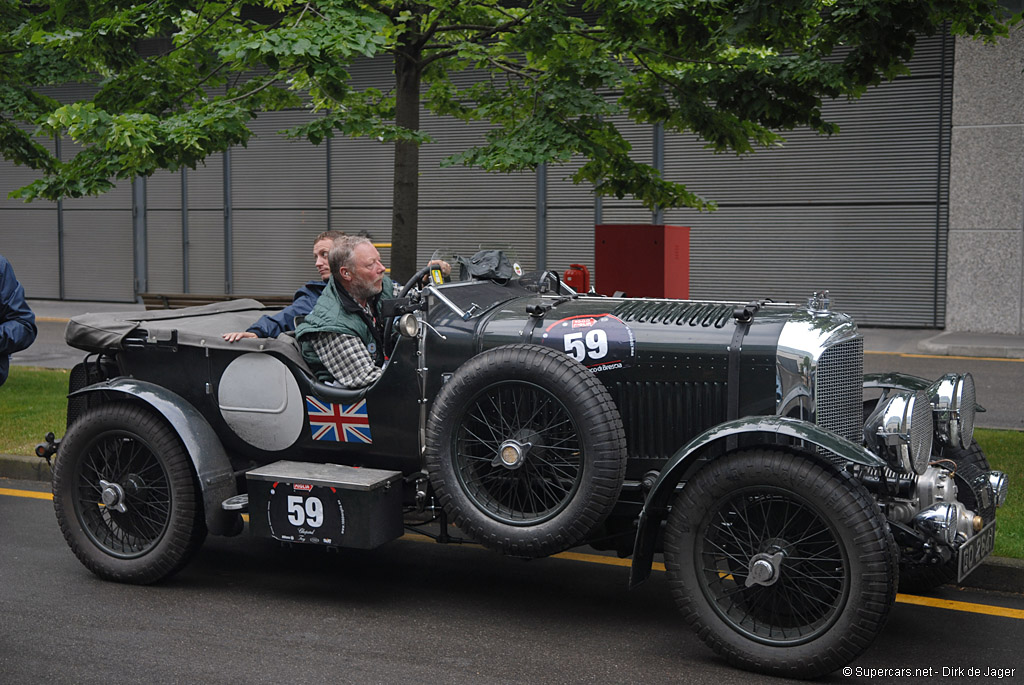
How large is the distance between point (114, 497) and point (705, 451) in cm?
290

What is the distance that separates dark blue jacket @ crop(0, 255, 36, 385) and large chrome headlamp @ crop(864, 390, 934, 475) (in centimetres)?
445

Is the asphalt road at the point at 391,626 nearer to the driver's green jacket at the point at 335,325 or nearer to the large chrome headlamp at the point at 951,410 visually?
the large chrome headlamp at the point at 951,410

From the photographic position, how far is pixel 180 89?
8.62 metres

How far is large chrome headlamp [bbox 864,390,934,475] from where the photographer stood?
4258 mm

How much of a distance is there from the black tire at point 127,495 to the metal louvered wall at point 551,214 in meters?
11.1

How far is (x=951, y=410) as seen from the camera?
4.77 metres

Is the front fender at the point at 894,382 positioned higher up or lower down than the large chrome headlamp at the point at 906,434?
higher up

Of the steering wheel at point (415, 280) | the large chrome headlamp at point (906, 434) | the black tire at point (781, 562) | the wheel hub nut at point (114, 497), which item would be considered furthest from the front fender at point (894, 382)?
the wheel hub nut at point (114, 497)

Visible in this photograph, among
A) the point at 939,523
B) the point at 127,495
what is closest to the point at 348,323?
the point at 127,495

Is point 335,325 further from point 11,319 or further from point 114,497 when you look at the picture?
point 11,319

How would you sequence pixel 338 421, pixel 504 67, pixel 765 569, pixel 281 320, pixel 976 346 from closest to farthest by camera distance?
pixel 765 569 < pixel 338 421 < pixel 281 320 < pixel 504 67 < pixel 976 346

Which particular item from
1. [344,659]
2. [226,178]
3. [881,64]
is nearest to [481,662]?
[344,659]

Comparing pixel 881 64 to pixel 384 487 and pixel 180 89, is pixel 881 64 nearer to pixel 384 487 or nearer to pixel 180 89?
pixel 384 487

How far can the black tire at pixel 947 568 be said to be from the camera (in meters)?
4.78
